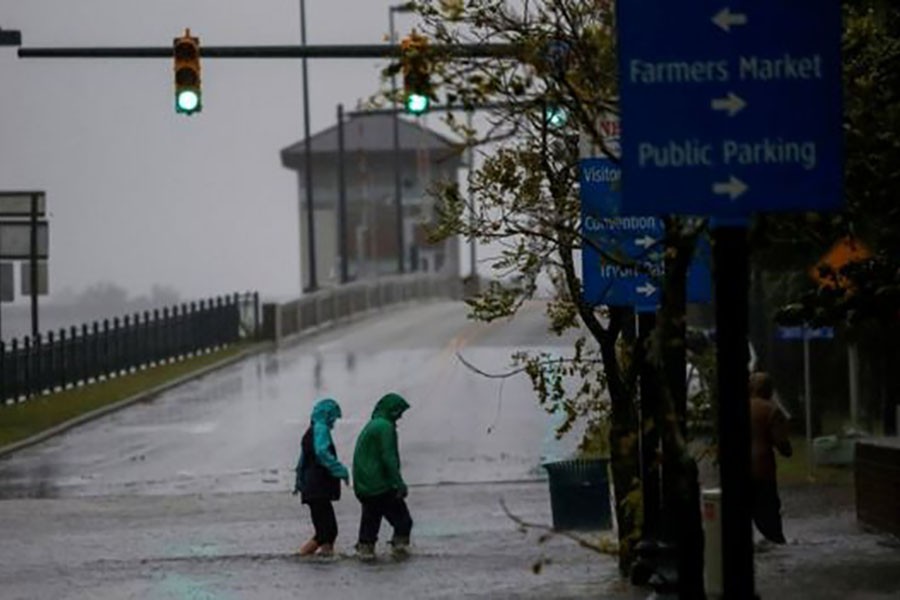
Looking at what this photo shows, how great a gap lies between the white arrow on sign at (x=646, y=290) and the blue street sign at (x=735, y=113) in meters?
5.62

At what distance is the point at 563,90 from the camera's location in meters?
11.4

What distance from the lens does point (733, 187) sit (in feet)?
25.8

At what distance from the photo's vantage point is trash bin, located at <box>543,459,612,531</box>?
19.1m

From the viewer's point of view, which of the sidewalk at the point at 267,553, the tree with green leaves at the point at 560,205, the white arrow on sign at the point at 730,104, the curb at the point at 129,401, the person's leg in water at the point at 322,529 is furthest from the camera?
the curb at the point at 129,401

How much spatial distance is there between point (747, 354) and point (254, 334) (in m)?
53.0

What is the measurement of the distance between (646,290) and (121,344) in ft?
126

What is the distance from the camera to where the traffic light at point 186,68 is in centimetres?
2392

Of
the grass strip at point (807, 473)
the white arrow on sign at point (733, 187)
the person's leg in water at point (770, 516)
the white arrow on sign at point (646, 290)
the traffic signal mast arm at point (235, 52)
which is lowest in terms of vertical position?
the grass strip at point (807, 473)

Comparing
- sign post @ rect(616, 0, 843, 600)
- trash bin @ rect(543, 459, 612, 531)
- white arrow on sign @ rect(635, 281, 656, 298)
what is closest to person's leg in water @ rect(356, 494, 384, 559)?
trash bin @ rect(543, 459, 612, 531)

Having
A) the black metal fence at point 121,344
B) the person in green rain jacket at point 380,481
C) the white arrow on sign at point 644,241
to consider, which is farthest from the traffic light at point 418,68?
the black metal fence at point 121,344

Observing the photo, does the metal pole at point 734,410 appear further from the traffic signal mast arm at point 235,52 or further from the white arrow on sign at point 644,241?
the traffic signal mast arm at point 235,52

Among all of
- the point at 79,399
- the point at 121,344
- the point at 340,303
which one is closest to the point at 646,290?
the point at 79,399

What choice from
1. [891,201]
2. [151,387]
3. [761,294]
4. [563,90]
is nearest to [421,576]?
[891,201]

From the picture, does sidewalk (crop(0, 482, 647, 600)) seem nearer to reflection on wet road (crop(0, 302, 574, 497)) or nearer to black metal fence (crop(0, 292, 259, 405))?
reflection on wet road (crop(0, 302, 574, 497))
